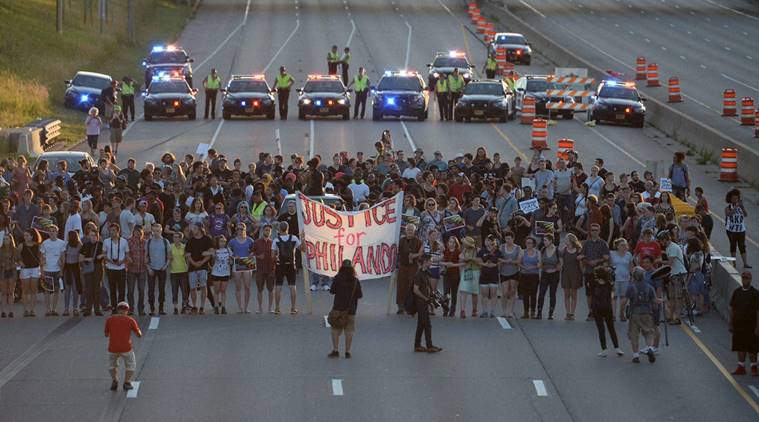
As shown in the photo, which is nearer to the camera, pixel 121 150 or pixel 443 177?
pixel 443 177

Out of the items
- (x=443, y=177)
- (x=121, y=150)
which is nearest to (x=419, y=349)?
(x=443, y=177)

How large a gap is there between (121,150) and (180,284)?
19485mm

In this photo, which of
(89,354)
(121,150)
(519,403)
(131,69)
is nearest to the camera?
(519,403)

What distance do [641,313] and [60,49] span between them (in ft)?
152

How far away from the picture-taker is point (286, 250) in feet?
91.1

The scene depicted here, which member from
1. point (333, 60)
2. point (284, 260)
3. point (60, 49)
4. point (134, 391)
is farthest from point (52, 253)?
point (60, 49)

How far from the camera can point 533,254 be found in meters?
27.4

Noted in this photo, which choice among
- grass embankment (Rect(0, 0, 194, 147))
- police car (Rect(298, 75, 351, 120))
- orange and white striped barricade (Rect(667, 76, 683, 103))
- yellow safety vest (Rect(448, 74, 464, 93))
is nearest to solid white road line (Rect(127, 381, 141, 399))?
grass embankment (Rect(0, 0, 194, 147))

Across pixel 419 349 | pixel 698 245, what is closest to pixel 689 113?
pixel 698 245

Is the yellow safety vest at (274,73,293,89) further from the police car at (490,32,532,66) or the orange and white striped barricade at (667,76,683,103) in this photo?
the police car at (490,32,532,66)

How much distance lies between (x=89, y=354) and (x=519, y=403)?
20.9ft

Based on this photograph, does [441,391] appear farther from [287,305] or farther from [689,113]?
[689,113]

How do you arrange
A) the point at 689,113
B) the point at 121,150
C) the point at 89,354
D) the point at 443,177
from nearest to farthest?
the point at 89,354 < the point at 443,177 < the point at 121,150 < the point at 689,113

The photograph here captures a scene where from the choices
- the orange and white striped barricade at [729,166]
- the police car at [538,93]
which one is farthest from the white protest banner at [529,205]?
the police car at [538,93]
